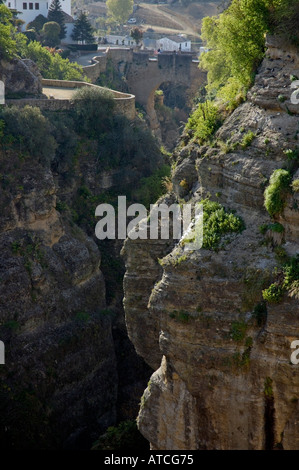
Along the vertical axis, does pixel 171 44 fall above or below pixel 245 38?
below

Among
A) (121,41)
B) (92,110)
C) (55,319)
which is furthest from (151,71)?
(55,319)

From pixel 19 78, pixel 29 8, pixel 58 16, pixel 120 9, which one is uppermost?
pixel 29 8

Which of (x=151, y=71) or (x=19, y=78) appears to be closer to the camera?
(x=19, y=78)

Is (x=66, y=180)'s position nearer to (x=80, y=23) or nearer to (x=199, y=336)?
(x=199, y=336)

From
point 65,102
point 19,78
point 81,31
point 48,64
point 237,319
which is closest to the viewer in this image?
point 237,319

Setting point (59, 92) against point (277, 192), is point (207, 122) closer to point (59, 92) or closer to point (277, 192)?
point (277, 192)

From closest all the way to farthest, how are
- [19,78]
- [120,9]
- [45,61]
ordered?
[19,78], [45,61], [120,9]

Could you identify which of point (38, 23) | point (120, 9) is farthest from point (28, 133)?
point (120, 9)
